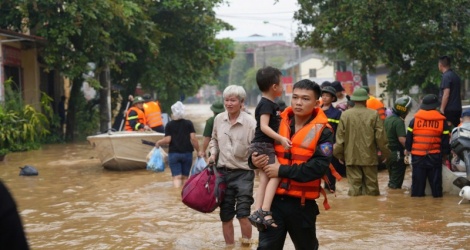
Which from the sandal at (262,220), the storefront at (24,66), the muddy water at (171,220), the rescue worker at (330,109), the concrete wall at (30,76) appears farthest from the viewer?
the concrete wall at (30,76)

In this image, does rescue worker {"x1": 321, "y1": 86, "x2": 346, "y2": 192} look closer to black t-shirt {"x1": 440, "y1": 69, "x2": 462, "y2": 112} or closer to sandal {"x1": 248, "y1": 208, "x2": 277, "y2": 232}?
black t-shirt {"x1": 440, "y1": 69, "x2": 462, "y2": 112}

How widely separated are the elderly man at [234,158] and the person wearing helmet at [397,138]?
4445 millimetres

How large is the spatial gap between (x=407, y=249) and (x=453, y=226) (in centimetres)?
146

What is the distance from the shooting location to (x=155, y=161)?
15031 millimetres

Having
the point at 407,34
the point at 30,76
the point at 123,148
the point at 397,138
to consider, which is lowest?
the point at 123,148

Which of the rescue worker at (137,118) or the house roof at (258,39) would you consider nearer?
the rescue worker at (137,118)

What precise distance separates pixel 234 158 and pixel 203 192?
0.52 metres

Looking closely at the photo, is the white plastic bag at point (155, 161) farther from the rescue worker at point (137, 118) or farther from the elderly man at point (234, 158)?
the elderly man at point (234, 158)

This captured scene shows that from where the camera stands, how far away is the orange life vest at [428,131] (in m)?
10.6

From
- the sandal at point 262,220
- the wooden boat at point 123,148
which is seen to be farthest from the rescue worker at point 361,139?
the wooden boat at point 123,148

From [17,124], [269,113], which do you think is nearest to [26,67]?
[17,124]

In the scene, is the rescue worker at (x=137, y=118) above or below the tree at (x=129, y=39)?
below

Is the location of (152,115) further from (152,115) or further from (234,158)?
(234,158)

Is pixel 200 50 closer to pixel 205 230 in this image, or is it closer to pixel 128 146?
pixel 128 146
